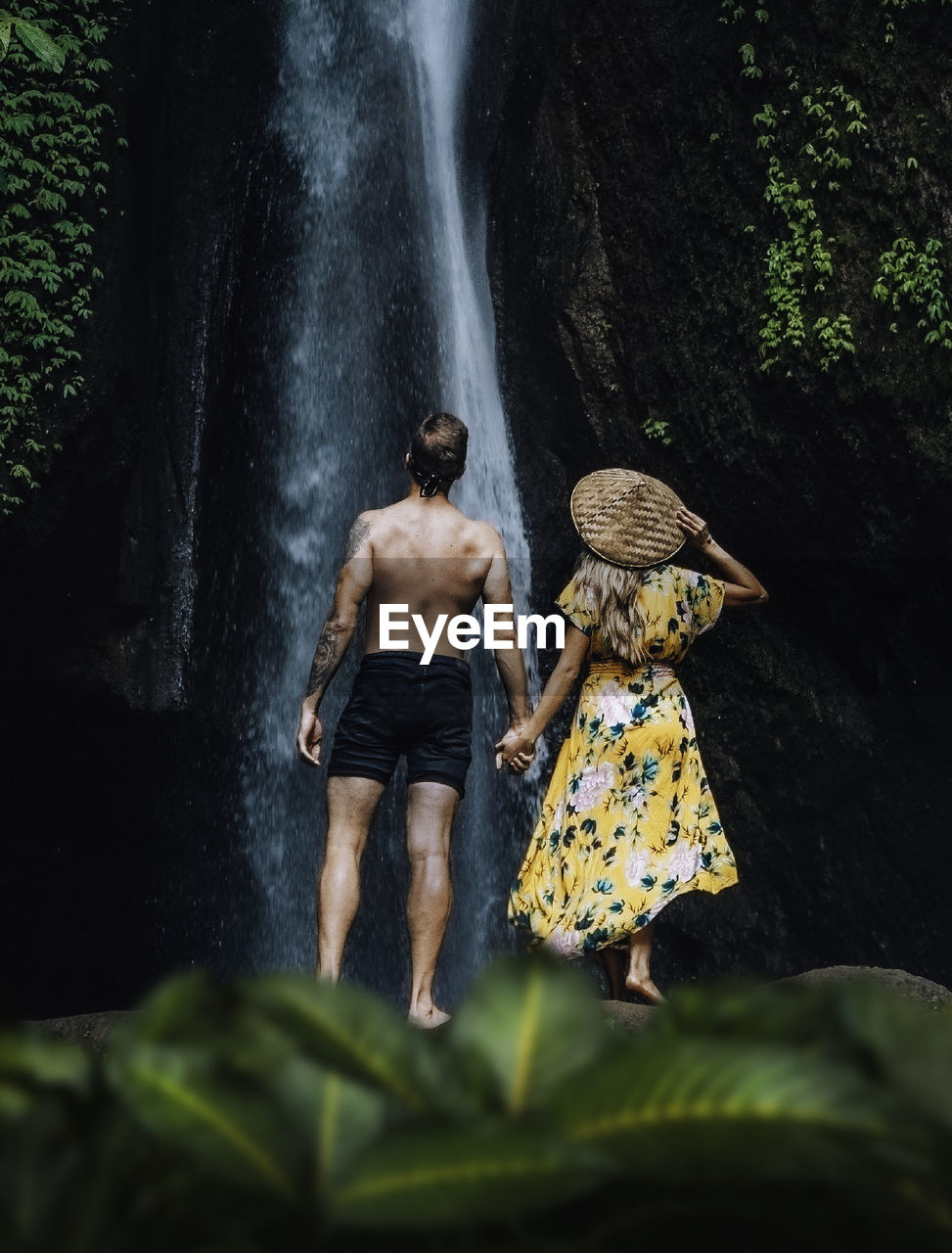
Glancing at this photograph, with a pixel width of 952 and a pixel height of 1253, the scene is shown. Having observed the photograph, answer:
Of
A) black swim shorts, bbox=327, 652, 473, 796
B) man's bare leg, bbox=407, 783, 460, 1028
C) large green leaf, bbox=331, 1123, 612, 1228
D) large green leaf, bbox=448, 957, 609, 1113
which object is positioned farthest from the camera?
black swim shorts, bbox=327, 652, 473, 796

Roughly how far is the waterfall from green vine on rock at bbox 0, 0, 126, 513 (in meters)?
2.14

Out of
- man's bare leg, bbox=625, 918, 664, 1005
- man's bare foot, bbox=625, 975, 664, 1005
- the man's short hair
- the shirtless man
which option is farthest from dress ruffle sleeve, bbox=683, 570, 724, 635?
man's bare foot, bbox=625, 975, 664, 1005

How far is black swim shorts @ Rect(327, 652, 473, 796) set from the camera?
4750 mm

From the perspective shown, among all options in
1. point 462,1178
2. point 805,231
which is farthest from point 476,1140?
point 805,231

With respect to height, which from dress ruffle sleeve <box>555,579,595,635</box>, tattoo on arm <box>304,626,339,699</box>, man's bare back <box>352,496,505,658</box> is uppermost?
man's bare back <box>352,496,505,658</box>

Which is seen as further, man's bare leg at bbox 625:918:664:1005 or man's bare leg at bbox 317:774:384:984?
man's bare leg at bbox 625:918:664:1005

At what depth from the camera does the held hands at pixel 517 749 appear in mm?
4957

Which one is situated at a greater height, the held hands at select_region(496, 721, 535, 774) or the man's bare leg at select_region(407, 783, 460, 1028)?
the held hands at select_region(496, 721, 535, 774)

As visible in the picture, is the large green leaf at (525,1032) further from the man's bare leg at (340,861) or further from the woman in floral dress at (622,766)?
the woman in floral dress at (622,766)

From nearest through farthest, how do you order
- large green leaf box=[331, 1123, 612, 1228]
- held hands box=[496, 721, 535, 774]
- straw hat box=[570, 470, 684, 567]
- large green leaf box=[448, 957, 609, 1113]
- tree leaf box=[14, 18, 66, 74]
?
1. large green leaf box=[331, 1123, 612, 1228]
2. large green leaf box=[448, 957, 609, 1113]
3. tree leaf box=[14, 18, 66, 74]
4. held hands box=[496, 721, 535, 774]
5. straw hat box=[570, 470, 684, 567]

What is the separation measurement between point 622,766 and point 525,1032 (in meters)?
4.41

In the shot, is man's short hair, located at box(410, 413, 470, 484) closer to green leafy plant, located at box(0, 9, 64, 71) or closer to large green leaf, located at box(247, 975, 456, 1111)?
green leafy plant, located at box(0, 9, 64, 71)

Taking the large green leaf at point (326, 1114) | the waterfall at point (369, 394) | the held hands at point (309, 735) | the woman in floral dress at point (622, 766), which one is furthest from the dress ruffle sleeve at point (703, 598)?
the large green leaf at point (326, 1114)

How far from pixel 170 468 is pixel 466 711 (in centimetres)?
568
